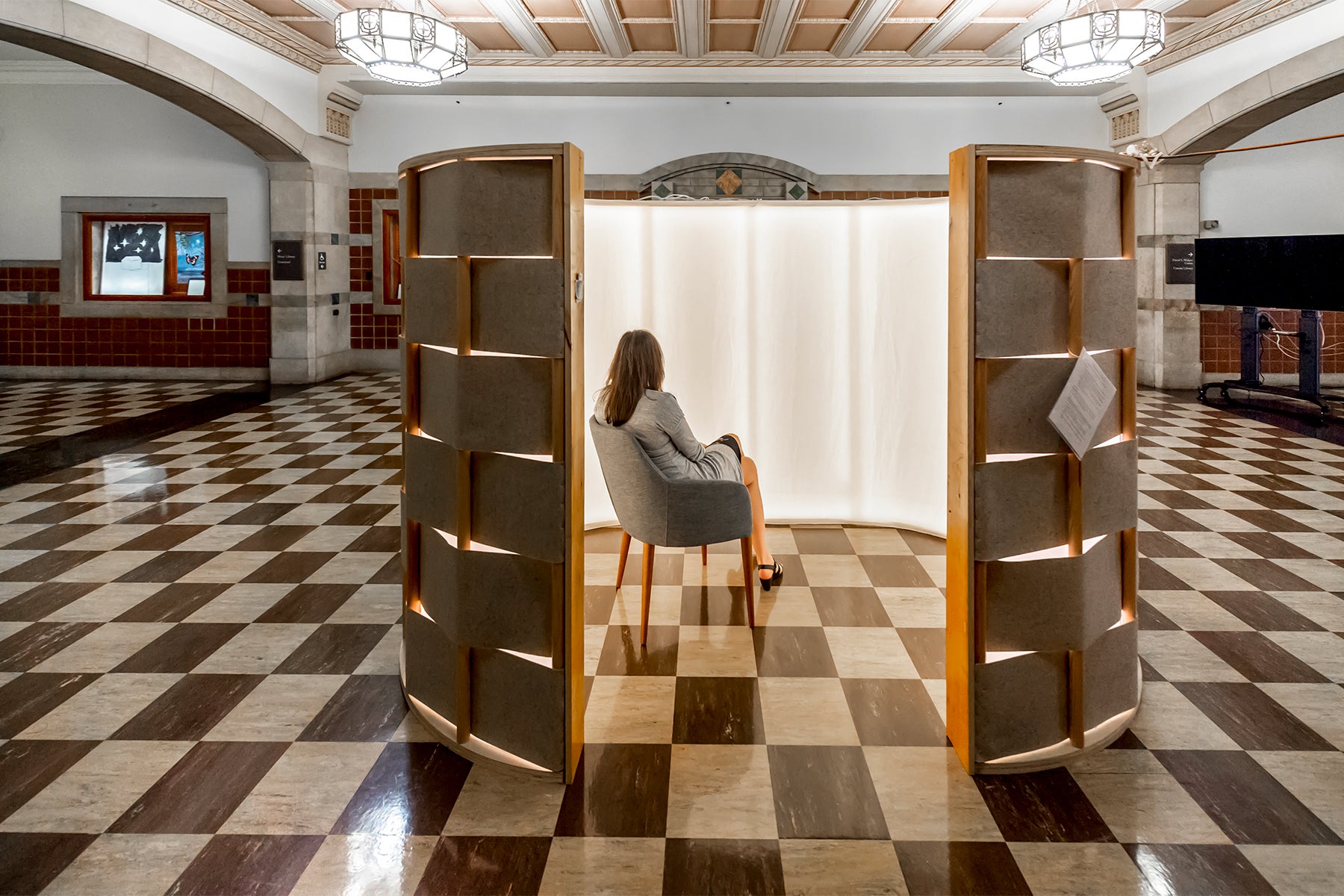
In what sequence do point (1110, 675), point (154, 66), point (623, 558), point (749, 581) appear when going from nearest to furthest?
point (1110, 675) < point (749, 581) < point (623, 558) < point (154, 66)

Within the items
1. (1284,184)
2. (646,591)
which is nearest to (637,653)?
(646,591)

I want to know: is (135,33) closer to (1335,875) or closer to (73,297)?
(73,297)

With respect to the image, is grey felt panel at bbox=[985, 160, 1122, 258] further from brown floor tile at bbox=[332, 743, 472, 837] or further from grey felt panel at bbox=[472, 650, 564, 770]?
brown floor tile at bbox=[332, 743, 472, 837]

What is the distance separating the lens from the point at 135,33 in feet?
24.5

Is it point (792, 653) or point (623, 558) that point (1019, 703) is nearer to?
point (792, 653)

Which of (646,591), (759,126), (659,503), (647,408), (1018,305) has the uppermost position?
(759,126)

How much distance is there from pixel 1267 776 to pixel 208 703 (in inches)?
122

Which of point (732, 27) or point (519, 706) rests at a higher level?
point (732, 27)

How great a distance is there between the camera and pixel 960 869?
1.98m

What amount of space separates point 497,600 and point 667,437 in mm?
1052

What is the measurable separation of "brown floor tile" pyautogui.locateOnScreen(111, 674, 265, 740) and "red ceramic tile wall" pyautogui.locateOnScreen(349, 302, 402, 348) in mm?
9529

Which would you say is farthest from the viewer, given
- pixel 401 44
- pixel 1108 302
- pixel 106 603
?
pixel 401 44

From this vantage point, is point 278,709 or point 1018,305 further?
point 278,709

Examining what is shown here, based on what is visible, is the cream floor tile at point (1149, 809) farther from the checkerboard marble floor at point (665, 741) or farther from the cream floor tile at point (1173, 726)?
the cream floor tile at point (1173, 726)
